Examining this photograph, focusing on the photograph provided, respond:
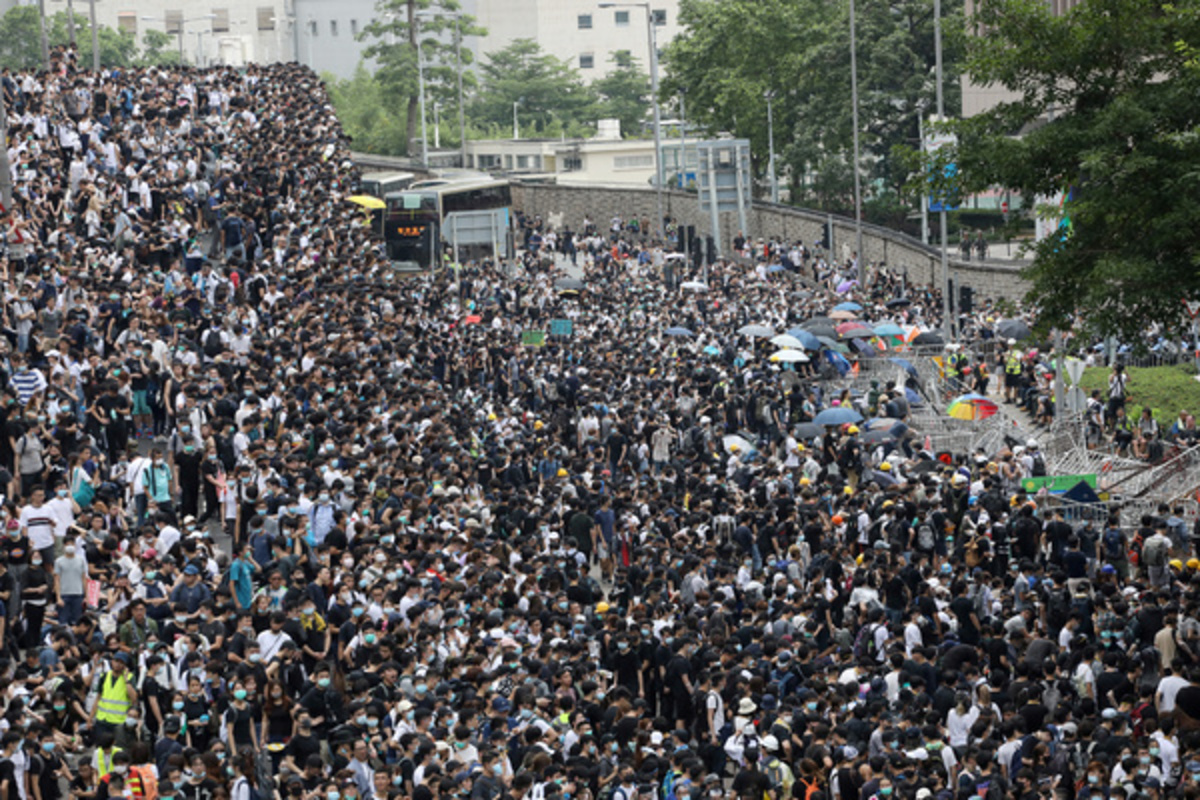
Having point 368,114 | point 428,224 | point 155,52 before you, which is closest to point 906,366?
point 428,224

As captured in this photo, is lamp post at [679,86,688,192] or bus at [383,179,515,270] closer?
bus at [383,179,515,270]

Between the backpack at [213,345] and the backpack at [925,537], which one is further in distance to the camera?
the backpack at [213,345]

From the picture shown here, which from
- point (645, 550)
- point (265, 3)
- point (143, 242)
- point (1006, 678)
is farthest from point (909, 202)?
point (265, 3)

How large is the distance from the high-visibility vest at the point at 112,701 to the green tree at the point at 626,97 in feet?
304

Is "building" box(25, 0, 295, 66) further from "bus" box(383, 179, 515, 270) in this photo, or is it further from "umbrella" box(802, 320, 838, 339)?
"umbrella" box(802, 320, 838, 339)

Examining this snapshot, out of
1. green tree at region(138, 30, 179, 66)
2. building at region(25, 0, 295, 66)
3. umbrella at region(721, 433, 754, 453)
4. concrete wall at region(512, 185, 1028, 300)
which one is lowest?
umbrella at region(721, 433, 754, 453)

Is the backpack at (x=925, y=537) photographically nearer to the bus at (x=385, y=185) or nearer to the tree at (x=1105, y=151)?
the tree at (x=1105, y=151)

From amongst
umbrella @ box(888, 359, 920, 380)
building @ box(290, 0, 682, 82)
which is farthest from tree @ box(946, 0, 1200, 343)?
building @ box(290, 0, 682, 82)

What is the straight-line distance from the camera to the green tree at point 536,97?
107 metres

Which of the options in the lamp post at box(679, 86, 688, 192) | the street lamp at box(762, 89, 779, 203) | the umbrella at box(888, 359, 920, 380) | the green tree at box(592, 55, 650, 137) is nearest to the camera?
the umbrella at box(888, 359, 920, 380)

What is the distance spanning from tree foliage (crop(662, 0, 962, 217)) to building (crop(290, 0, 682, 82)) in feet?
145

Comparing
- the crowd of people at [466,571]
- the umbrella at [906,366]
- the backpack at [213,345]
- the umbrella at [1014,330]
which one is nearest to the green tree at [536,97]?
the umbrella at [1014,330]

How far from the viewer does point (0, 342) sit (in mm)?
22531

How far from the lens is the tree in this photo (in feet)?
61.8
